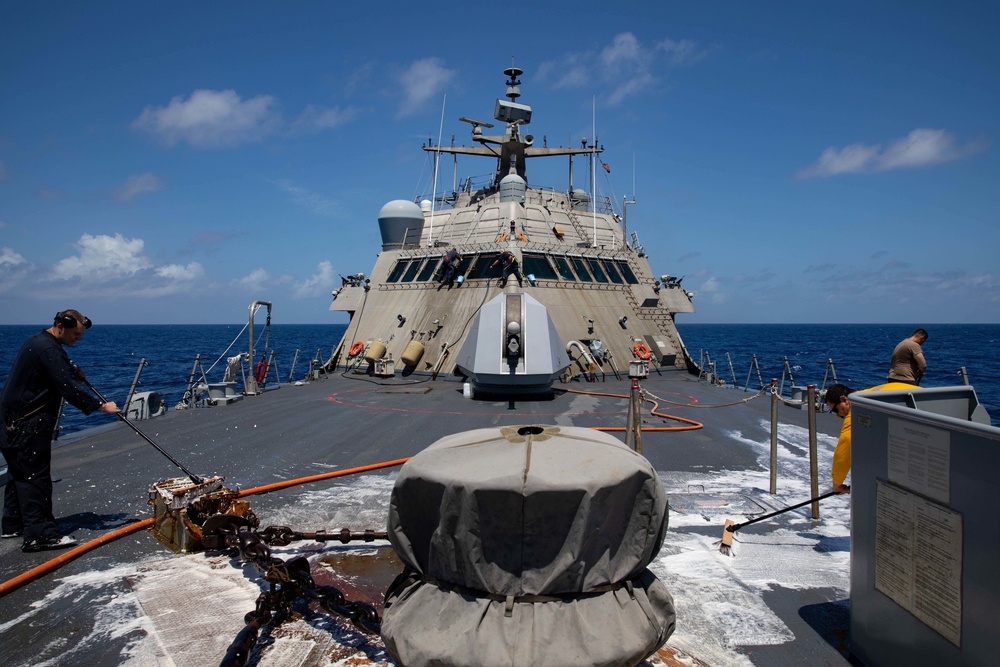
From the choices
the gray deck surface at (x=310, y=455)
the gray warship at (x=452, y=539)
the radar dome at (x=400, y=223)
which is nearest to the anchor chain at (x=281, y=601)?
the gray warship at (x=452, y=539)

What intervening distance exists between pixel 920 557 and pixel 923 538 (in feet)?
0.33

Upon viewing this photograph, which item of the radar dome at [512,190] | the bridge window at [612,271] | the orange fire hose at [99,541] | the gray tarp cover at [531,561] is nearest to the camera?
the gray tarp cover at [531,561]

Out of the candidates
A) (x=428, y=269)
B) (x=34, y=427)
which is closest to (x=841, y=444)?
(x=34, y=427)

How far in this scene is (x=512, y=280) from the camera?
15.9 m

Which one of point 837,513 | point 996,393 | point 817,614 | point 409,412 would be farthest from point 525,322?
point 996,393

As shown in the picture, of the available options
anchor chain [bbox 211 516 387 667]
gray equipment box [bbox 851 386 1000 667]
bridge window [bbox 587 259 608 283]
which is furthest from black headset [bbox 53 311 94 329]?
bridge window [bbox 587 259 608 283]

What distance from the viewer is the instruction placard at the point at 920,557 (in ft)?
8.61

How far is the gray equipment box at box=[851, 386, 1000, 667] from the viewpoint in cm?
247

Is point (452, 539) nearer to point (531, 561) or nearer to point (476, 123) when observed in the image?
point (531, 561)

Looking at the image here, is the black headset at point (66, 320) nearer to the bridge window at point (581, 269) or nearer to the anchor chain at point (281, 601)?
the anchor chain at point (281, 601)

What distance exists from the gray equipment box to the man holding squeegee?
5174 mm

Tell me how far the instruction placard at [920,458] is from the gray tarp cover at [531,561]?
1.25m

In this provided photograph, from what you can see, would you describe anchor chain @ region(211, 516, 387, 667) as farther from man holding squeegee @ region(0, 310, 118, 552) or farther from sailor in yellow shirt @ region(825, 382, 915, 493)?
sailor in yellow shirt @ region(825, 382, 915, 493)

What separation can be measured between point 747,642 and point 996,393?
104ft
